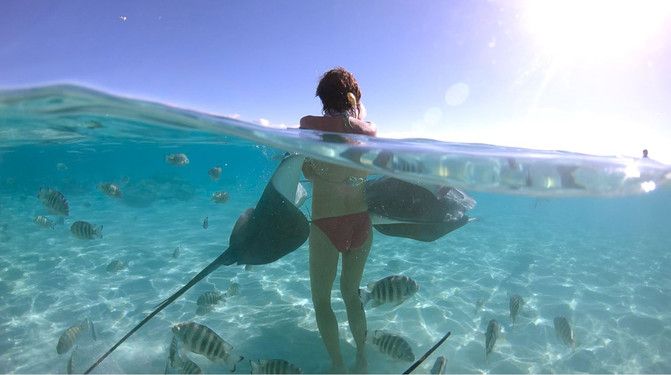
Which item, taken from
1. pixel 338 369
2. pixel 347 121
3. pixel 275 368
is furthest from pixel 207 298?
pixel 347 121

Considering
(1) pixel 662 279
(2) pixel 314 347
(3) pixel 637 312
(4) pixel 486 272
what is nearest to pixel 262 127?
(2) pixel 314 347

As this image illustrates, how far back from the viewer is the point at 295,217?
5.03m

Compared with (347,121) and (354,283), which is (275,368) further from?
(347,121)

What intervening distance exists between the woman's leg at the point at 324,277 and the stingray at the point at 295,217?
0.43 metres

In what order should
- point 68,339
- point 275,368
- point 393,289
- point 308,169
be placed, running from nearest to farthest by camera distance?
point 275,368 < point 308,169 < point 393,289 < point 68,339

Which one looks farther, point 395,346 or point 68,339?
point 68,339

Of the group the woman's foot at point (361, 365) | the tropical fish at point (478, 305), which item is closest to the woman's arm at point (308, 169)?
the woman's foot at point (361, 365)

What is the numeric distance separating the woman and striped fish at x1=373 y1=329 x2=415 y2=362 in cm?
37

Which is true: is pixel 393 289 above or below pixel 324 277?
below

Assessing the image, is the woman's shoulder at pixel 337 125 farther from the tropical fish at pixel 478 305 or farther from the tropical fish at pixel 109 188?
the tropical fish at pixel 109 188

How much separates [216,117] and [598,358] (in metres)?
9.13

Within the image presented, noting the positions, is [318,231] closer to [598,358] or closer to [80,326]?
[80,326]

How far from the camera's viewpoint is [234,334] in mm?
7363

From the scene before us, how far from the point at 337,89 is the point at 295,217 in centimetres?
192
